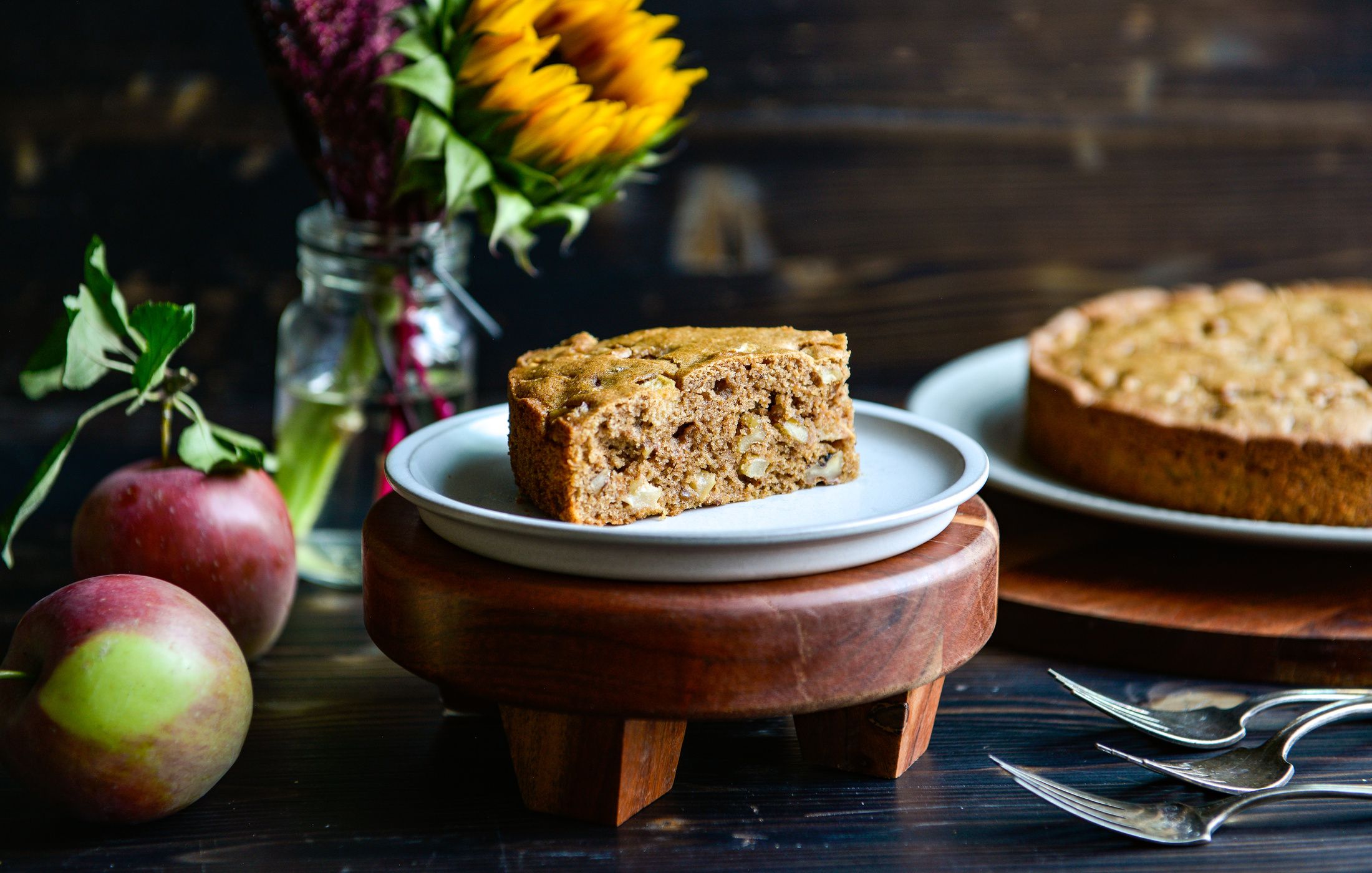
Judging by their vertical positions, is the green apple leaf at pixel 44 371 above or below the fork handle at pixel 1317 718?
above

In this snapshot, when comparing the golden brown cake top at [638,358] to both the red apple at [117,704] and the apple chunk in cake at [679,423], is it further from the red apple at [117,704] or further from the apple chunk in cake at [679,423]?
the red apple at [117,704]

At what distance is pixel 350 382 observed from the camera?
1.95 m

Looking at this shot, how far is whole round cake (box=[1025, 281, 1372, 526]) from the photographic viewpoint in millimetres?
1770

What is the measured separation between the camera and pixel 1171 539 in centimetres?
Result: 194

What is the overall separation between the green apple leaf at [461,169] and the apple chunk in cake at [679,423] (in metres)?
0.29

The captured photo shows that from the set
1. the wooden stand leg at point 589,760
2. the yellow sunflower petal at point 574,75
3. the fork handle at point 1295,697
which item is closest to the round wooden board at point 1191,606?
the fork handle at point 1295,697

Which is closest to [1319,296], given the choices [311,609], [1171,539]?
[1171,539]

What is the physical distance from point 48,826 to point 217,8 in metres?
1.88

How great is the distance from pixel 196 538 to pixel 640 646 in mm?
705

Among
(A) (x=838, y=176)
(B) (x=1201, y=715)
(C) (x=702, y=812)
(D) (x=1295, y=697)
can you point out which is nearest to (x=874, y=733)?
(C) (x=702, y=812)

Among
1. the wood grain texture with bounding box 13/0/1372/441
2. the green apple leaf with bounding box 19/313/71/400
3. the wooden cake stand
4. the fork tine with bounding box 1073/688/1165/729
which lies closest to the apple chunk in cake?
the wooden cake stand

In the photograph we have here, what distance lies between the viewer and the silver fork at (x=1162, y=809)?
125 cm

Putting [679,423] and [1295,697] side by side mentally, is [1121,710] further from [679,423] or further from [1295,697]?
[679,423]

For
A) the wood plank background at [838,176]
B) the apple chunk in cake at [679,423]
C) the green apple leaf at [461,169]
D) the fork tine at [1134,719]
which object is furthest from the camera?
the wood plank background at [838,176]
